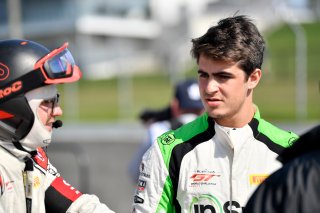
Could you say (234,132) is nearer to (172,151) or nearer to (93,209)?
(172,151)

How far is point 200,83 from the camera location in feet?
12.4

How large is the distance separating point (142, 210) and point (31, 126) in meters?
0.69

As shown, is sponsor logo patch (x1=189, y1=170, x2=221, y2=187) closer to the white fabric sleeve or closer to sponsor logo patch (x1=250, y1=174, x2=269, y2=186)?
sponsor logo patch (x1=250, y1=174, x2=269, y2=186)

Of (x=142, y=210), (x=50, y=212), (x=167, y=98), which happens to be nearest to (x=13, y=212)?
(x=50, y=212)

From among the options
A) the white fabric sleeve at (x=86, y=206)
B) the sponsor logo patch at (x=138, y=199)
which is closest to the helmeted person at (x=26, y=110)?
the white fabric sleeve at (x=86, y=206)

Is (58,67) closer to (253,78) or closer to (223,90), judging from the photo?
(223,90)

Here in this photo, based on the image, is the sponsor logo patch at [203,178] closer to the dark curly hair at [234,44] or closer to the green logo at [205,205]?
the green logo at [205,205]

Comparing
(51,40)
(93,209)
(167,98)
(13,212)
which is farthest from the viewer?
(51,40)

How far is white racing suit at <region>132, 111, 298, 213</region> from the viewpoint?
3.65m

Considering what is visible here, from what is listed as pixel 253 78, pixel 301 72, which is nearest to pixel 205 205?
pixel 253 78

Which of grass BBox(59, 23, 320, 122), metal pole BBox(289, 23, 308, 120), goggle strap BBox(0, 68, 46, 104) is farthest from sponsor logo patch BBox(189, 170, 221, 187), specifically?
grass BBox(59, 23, 320, 122)

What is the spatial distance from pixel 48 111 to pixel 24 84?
0.60 feet

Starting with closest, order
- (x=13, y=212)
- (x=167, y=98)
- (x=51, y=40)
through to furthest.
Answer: (x=13, y=212) → (x=167, y=98) → (x=51, y=40)

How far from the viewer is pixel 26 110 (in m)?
3.44
